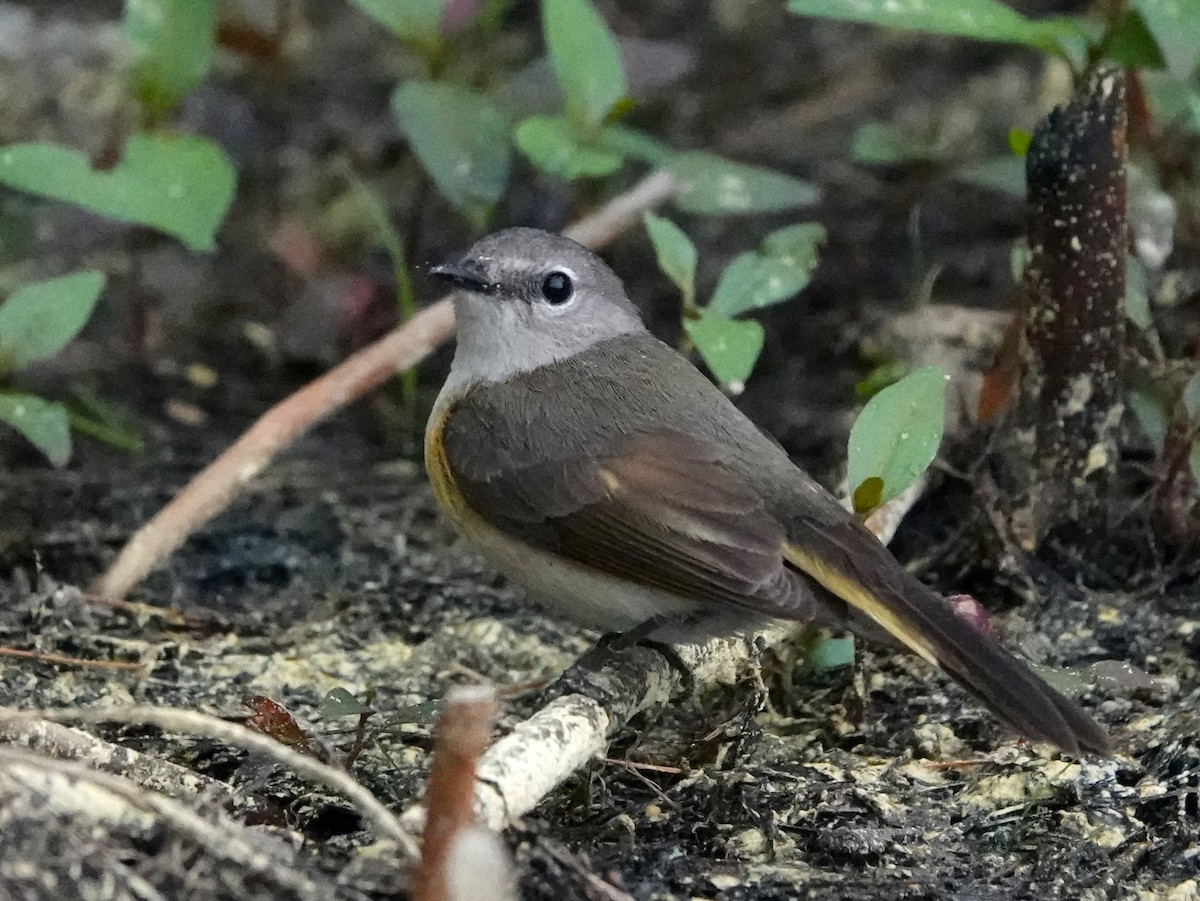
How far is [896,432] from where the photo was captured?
3021 mm

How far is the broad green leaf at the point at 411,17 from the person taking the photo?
14.8ft

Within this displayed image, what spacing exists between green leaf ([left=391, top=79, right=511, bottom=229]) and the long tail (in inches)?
73.5

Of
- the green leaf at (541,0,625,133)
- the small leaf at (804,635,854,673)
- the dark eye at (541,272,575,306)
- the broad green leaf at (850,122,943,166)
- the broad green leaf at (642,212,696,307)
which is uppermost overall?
the green leaf at (541,0,625,133)

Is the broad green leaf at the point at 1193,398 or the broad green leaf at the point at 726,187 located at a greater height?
the broad green leaf at the point at 726,187

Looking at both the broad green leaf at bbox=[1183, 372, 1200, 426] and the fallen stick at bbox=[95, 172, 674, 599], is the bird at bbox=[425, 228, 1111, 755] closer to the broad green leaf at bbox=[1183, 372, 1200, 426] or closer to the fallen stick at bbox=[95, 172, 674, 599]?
the fallen stick at bbox=[95, 172, 674, 599]

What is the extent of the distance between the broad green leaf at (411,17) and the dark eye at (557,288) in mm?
1203

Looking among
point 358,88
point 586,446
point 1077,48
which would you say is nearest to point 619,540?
point 586,446

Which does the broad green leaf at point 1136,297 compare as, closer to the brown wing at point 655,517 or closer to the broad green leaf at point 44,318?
the brown wing at point 655,517

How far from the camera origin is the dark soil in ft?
8.96

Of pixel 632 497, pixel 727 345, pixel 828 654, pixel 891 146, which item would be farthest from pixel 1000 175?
pixel 632 497

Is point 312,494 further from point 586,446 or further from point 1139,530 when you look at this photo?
point 1139,530

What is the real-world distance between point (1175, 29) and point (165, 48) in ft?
8.90

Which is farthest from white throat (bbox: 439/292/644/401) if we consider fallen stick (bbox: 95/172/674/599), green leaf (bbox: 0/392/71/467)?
green leaf (bbox: 0/392/71/467)

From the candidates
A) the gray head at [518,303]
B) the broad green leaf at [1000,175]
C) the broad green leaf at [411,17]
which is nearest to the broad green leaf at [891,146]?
the broad green leaf at [1000,175]
